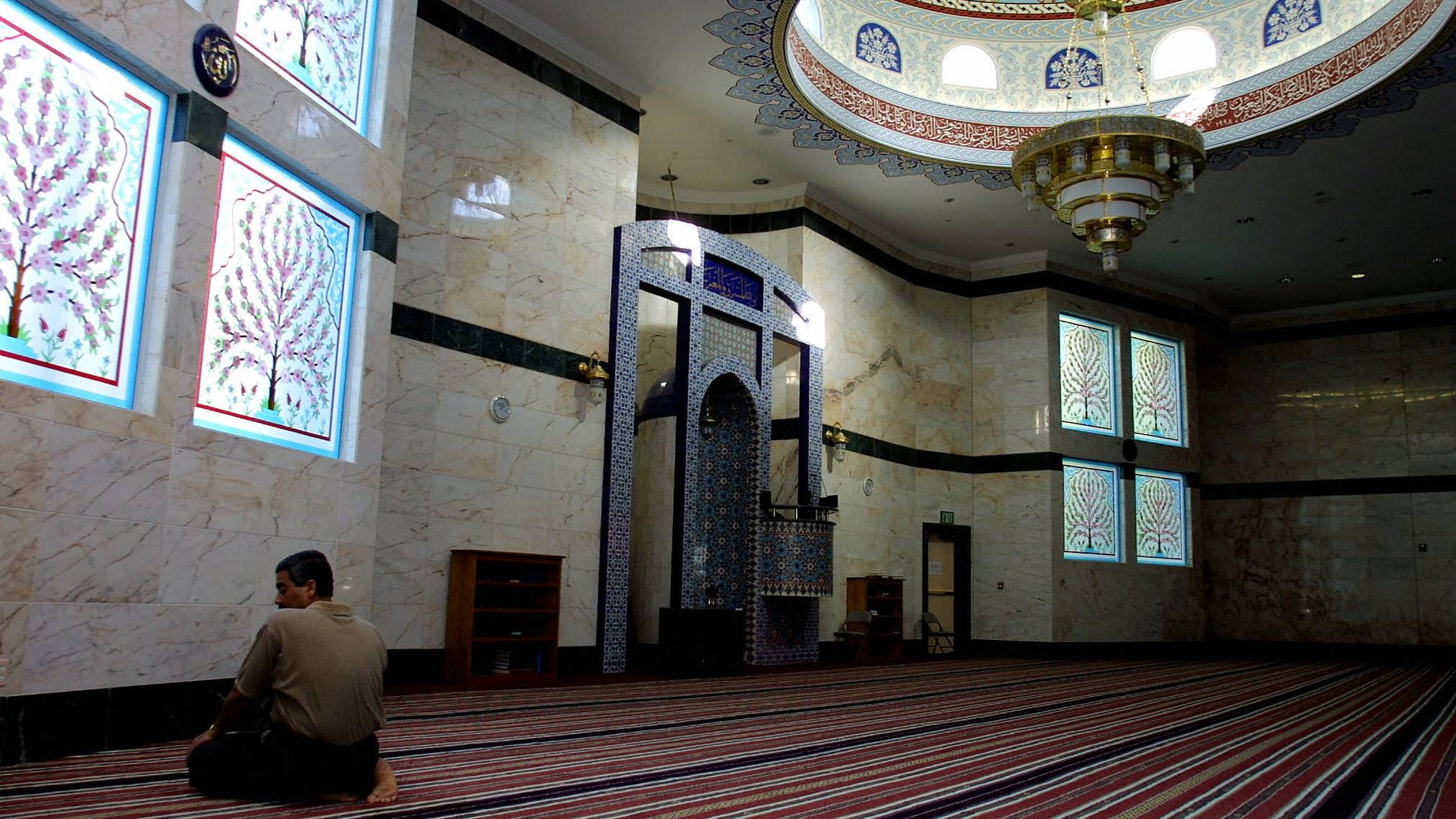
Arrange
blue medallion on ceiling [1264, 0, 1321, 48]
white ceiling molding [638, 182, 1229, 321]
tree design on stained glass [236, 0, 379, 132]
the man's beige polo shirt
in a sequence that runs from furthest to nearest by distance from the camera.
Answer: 1. white ceiling molding [638, 182, 1229, 321]
2. blue medallion on ceiling [1264, 0, 1321, 48]
3. tree design on stained glass [236, 0, 379, 132]
4. the man's beige polo shirt

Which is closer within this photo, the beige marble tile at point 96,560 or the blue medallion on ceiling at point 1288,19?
the beige marble tile at point 96,560

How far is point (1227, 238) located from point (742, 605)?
709cm

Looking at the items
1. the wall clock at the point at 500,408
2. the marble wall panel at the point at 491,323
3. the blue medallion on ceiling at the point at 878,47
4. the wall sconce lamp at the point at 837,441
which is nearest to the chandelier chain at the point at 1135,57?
the blue medallion on ceiling at the point at 878,47

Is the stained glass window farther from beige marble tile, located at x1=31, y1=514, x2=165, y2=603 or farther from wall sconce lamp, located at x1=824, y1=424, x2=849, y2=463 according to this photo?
beige marble tile, located at x1=31, y1=514, x2=165, y2=603

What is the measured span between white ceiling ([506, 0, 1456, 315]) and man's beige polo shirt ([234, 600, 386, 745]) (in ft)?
19.2

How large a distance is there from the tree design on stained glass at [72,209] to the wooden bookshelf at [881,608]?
7801 millimetres

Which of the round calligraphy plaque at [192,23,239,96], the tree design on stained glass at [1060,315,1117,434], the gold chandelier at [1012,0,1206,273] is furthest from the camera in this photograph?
the tree design on stained glass at [1060,315,1117,434]

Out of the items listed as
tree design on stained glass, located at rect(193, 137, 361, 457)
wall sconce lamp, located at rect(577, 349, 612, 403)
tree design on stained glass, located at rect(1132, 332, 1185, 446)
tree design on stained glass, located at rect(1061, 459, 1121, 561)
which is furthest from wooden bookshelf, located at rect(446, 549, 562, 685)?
tree design on stained glass, located at rect(1132, 332, 1185, 446)

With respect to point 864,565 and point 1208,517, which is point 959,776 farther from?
point 1208,517

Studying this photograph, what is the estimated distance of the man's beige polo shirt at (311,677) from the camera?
2.86 m

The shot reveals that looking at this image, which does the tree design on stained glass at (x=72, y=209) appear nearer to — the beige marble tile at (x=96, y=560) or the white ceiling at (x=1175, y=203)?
the beige marble tile at (x=96, y=560)

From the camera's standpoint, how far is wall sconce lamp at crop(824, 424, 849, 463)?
10633 mm

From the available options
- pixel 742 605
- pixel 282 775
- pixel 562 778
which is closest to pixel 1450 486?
pixel 742 605

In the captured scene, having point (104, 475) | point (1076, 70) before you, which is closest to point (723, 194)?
point (1076, 70)
